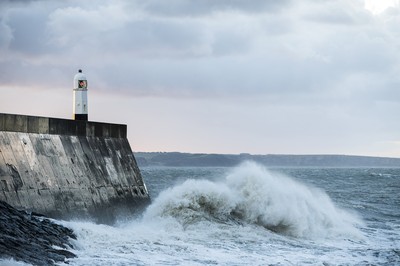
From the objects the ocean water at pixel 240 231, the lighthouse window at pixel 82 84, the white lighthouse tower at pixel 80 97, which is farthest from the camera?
the lighthouse window at pixel 82 84

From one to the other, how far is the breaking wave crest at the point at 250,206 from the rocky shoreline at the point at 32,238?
3860 mm

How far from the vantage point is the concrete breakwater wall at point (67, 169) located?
44.2 feet

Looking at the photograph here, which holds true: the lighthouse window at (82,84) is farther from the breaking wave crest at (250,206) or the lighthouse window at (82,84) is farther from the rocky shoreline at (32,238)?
the rocky shoreline at (32,238)

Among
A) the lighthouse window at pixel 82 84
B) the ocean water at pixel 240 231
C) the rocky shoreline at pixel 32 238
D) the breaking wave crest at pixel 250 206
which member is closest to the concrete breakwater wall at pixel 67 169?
the ocean water at pixel 240 231

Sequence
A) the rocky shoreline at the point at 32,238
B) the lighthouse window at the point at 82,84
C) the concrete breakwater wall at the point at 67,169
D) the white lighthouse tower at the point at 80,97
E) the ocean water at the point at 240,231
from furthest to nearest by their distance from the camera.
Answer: the lighthouse window at the point at 82,84 < the white lighthouse tower at the point at 80,97 < the concrete breakwater wall at the point at 67,169 < the ocean water at the point at 240,231 < the rocky shoreline at the point at 32,238

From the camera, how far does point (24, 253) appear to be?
33.9 ft

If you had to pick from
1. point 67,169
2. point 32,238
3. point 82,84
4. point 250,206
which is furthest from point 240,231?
point 32,238

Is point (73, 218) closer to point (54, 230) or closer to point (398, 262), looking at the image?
point (54, 230)

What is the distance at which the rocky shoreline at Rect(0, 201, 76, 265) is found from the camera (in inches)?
405

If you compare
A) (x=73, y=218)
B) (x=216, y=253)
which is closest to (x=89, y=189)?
(x=73, y=218)

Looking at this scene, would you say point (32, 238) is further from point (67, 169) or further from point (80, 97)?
point (80, 97)

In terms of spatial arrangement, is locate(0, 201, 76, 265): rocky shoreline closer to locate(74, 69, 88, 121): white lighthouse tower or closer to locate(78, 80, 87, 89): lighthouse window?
locate(74, 69, 88, 121): white lighthouse tower

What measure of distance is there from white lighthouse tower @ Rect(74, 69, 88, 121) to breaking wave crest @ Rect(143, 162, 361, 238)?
266 cm

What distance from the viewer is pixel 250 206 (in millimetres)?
17797
